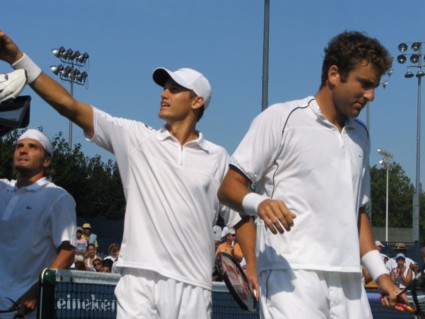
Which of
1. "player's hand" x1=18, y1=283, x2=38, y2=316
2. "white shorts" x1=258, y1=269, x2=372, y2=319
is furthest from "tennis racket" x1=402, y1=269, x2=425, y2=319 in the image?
"player's hand" x1=18, y1=283, x2=38, y2=316

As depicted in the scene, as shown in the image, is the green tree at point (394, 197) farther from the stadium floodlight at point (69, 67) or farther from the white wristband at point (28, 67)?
the white wristband at point (28, 67)

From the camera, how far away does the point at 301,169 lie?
4.87 metres

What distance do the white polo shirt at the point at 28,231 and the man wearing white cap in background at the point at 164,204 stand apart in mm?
904

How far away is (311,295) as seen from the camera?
4.70 metres

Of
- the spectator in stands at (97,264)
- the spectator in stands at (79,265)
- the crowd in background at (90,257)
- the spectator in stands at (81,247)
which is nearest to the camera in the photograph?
the spectator in stands at (79,265)

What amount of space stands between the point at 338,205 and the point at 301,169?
269 mm

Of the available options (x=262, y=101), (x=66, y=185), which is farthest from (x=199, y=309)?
(x=66, y=185)

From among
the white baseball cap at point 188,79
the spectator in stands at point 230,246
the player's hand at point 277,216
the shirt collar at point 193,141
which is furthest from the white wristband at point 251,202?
the spectator in stands at point 230,246

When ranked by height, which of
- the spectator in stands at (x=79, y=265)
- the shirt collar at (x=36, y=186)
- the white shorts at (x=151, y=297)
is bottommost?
the spectator in stands at (x=79, y=265)

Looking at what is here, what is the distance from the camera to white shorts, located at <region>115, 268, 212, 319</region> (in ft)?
18.0

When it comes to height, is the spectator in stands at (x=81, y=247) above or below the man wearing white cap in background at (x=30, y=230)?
below

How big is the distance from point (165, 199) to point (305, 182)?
3.71 ft

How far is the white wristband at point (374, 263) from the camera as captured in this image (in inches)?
206

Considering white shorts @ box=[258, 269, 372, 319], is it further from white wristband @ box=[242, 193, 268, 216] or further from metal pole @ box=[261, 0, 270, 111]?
metal pole @ box=[261, 0, 270, 111]
